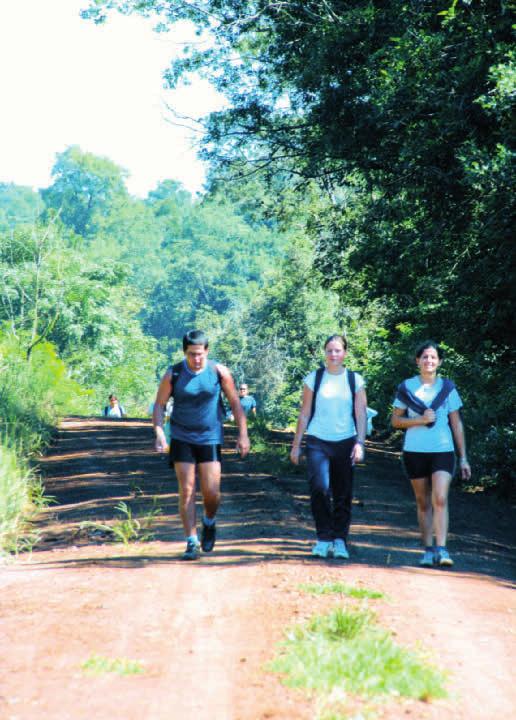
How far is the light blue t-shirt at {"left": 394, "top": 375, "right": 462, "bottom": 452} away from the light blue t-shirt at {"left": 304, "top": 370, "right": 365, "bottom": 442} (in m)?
0.55

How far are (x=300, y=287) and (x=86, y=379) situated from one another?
2091 cm

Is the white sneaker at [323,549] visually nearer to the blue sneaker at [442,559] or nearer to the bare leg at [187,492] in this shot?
the blue sneaker at [442,559]

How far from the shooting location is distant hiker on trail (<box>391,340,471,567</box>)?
8.55 m

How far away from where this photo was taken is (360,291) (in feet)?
74.8

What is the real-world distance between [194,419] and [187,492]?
62 centimetres

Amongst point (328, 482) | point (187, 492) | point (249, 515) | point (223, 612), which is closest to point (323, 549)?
point (328, 482)

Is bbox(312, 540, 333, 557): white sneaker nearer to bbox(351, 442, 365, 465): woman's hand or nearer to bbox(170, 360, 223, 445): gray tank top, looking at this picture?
bbox(351, 442, 365, 465): woman's hand

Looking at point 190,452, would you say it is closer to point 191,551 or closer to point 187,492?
point 187,492

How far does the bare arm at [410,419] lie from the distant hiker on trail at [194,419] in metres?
1.28

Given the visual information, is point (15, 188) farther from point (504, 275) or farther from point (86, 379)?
point (504, 275)

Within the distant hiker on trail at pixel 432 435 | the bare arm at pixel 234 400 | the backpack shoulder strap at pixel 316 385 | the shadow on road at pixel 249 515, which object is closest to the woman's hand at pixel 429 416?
the distant hiker on trail at pixel 432 435

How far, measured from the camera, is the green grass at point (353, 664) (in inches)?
191

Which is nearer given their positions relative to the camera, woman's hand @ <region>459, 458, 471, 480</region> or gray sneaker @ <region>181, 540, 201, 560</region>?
gray sneaker @ <region>181, 540, 201, 560</region>

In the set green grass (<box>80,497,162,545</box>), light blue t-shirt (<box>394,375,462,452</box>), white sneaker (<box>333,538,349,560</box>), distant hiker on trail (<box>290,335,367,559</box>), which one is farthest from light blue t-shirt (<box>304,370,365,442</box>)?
green grass (<box>80,497,162,545</box>)
